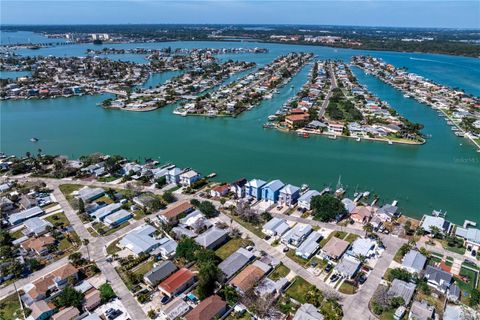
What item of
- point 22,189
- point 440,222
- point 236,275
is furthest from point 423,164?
point 22,189

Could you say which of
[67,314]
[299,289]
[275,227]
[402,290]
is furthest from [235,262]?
[402,290]

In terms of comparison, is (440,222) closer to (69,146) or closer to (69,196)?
(69,196)

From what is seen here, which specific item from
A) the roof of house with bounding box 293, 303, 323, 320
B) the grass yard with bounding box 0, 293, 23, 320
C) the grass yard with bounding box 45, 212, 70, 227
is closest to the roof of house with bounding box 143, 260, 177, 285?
the grass yard with bounding box 0, 293, 23, 320

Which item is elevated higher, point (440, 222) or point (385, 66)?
point (385, 66)

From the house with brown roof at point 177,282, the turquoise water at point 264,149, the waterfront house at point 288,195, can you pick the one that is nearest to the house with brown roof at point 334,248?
the waterfront house at point 288,195

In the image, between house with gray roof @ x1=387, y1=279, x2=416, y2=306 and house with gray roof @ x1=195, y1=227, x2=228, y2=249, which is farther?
house with gray roof @ x1=195, y1=227, x2=228, y2=249

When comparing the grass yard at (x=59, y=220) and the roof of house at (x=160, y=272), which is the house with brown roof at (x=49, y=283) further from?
the grass yard at (x=59, y=220)

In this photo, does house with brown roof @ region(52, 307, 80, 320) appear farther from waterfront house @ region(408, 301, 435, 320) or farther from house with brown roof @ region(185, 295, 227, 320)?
waterfront house @ region(408, 301, 435, 320)
